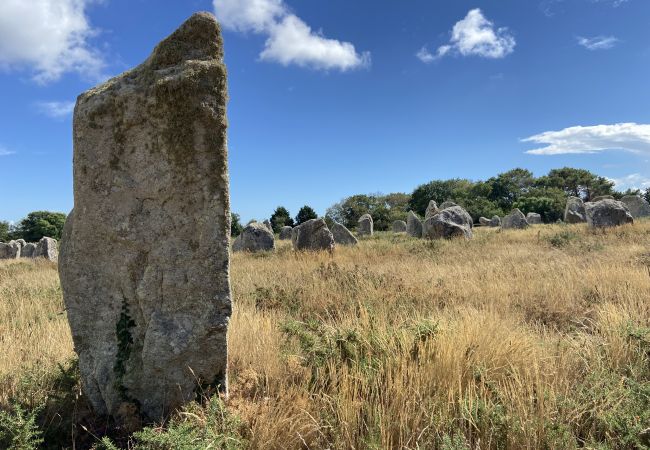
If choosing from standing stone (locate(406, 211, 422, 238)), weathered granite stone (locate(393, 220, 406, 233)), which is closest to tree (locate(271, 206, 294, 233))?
weathered granite stone (locate(393, 220, 406, 233))

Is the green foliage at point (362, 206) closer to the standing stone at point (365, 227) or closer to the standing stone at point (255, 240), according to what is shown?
the standing stone at point (365, 227)

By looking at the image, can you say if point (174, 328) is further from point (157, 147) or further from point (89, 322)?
point (157, 147)

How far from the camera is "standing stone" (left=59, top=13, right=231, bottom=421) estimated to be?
300 cm

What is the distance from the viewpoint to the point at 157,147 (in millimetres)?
3055

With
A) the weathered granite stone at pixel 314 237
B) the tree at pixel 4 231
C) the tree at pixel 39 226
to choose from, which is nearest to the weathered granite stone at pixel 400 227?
the weathered granite stone at pixel 314 237

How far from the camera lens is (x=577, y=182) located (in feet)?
193

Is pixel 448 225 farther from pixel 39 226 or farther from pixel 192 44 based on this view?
pixel 39 226

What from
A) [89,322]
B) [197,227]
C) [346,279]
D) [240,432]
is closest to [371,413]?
[240,432]

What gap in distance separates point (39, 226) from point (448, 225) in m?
50.2

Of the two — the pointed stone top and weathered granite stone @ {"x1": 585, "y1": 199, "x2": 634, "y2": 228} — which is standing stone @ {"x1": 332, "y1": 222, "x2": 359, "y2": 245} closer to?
weathered granite stone @ {"x1": 585, "y1": 199, "x2": 634, "y2": 228}

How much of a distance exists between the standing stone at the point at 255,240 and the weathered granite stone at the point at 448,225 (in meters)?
7.61

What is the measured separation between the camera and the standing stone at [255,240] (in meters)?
17.9

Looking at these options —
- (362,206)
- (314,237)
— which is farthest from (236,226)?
(314,237)

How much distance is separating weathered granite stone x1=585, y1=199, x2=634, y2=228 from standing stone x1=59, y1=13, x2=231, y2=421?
20565mm
